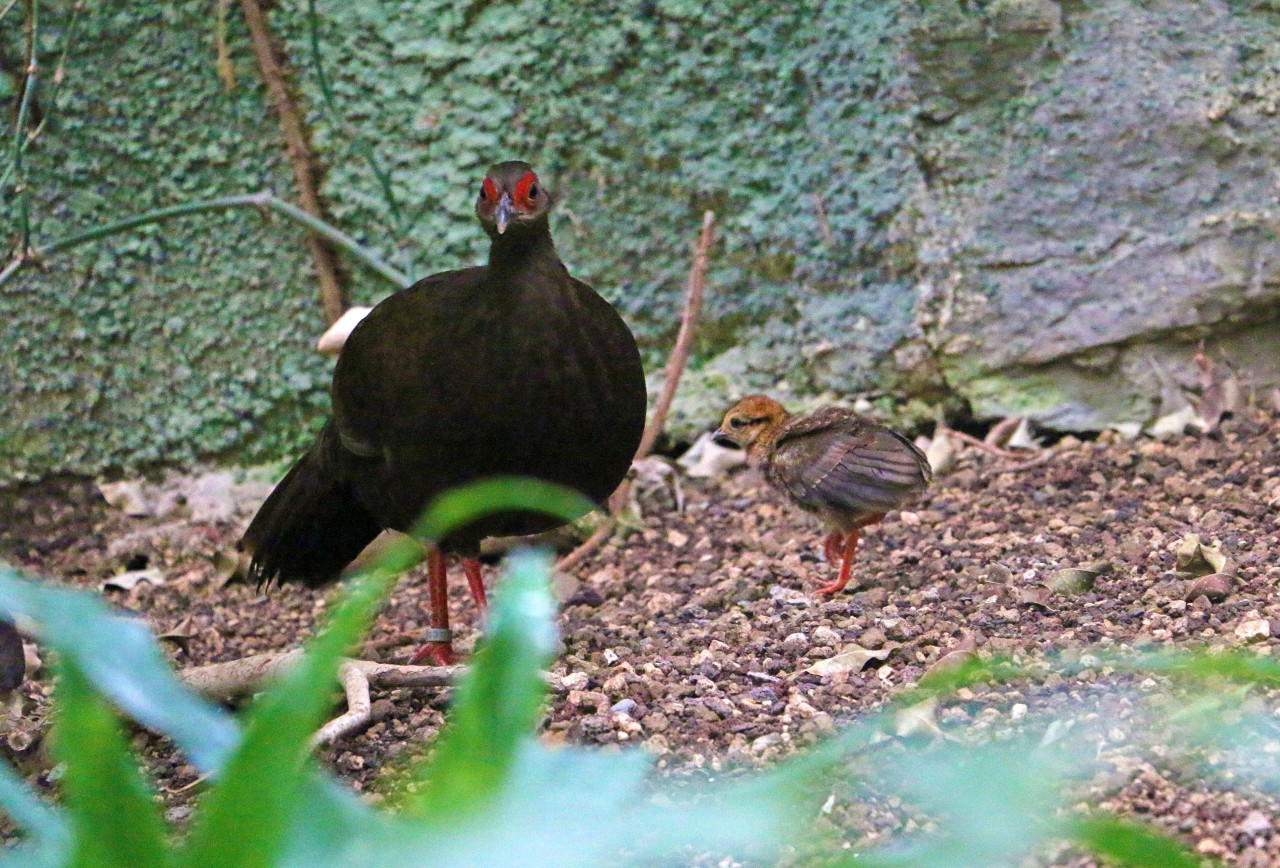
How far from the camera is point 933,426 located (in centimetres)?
586

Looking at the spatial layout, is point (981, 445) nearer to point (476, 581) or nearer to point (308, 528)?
point (476, 581)

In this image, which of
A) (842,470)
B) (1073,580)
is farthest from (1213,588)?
(842,470)

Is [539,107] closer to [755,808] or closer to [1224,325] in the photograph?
[1224,325]

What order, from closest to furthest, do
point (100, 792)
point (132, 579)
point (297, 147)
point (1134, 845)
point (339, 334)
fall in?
point (1134, 845) < point (100, 792) < point (339, 334) < point (132, 579) < point (297, 147)

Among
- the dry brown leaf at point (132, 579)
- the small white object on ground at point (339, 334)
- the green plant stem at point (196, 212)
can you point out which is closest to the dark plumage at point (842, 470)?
the small white object on ground at point (339, 334)

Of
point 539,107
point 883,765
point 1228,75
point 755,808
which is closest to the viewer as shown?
point 755,808

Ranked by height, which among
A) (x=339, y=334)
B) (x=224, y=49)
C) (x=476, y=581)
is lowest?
(x=476, y=581)

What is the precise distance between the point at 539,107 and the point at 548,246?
193 centimetres

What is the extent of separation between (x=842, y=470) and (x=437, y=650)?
1.29 metres

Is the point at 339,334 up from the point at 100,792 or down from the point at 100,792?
down

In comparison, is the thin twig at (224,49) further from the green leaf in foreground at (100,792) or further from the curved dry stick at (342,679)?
the green leaf in foreground at (100,792)

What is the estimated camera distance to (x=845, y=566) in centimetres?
429

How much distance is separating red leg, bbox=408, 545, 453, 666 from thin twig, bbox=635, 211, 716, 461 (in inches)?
38.6

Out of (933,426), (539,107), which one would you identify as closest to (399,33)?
(539,107)
